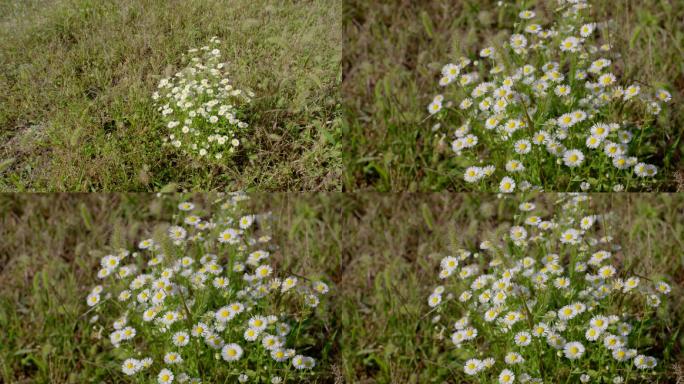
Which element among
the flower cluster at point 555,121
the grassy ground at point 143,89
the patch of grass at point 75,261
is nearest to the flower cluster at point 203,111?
the grassy ground at point 143,89

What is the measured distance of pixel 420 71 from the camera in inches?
162

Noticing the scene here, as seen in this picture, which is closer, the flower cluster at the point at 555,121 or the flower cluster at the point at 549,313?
the flower cluster at the point at 549,313

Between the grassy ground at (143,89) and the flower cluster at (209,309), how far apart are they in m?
0.39

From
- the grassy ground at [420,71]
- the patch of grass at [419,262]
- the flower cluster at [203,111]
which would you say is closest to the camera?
the patch of grass at [419,262]

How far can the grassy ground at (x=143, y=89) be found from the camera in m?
3.61

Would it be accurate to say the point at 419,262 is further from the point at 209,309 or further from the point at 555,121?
the point at 209,309

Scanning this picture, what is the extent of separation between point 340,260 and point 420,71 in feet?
4.31

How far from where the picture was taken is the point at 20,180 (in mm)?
3582

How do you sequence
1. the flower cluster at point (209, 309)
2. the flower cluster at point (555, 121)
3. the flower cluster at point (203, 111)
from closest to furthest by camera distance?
1. the flower cluster at point (209, 309)
2. the flower cluster at point (555, 121)
3. the flower cluster at point (203, 111)

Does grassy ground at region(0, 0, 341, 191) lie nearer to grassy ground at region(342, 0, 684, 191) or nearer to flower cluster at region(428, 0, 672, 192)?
A: grassy ground at region(342, 0, 684, 191)

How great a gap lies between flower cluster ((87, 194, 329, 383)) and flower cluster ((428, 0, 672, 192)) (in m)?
1.12

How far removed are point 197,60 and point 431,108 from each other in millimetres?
1347

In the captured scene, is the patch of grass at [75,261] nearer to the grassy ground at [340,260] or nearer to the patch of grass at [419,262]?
the grassy ground at [340,260]

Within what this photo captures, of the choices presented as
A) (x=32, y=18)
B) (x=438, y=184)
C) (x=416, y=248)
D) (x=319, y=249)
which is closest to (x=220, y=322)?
(x=319, y=249)
